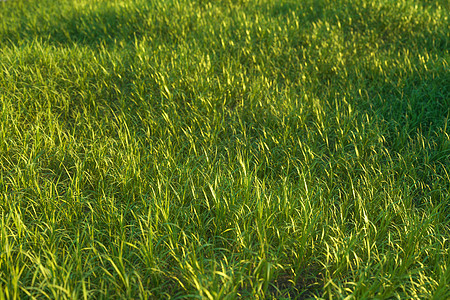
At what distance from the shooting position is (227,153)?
3236 mm

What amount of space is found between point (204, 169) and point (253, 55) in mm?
2304

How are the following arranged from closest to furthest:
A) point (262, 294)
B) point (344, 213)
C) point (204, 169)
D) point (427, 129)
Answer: point (262, 294) → point (344, 213) → point (204, 169) → point (427, 129)

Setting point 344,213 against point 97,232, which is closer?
point 97,232

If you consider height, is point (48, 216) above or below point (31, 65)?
below

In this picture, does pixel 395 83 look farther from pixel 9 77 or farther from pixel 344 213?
pixel 9 77

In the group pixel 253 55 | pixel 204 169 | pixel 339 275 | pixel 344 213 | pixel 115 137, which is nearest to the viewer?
pixel 339 275

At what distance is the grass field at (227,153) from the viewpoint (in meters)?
2.12

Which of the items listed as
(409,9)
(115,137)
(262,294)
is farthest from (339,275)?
(409,9)

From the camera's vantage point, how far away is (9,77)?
13.2 ft

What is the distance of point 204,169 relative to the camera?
118 inches

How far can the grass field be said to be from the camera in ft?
6.97

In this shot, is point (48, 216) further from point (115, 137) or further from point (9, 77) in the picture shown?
point (9, 77)

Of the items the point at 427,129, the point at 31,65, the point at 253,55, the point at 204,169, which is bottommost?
the point at 427,129

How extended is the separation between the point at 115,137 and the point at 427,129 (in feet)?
10.2
